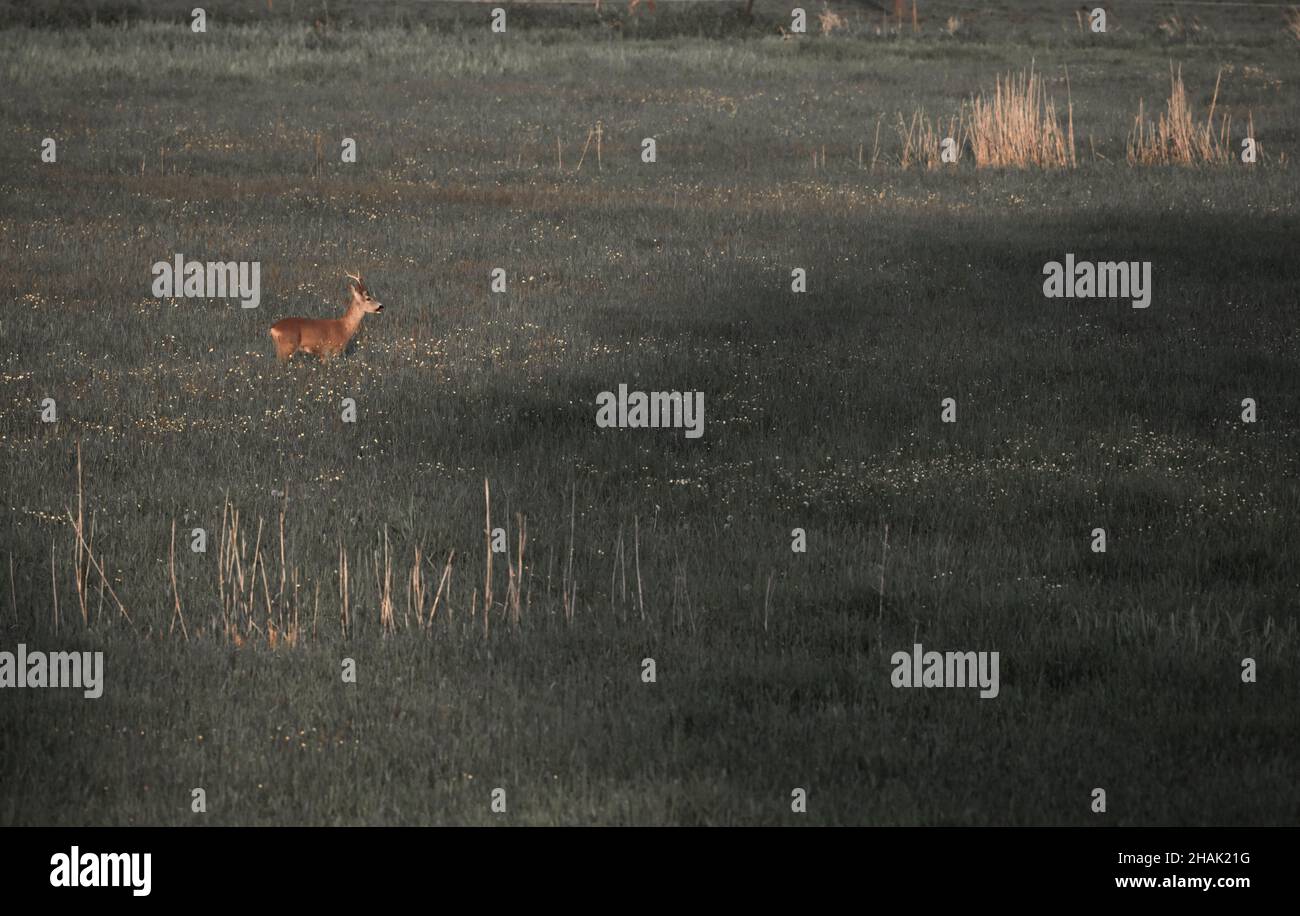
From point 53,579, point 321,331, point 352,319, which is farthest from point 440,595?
point 352,319

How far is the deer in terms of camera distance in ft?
46.3

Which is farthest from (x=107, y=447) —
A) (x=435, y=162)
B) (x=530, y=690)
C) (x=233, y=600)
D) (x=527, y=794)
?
(x=435, y=162)

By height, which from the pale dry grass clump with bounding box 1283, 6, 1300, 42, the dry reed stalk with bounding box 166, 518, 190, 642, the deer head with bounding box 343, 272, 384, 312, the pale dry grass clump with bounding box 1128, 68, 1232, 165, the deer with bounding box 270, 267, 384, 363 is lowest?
the dry reed stalk with bounding box 166, 518, 190, 642

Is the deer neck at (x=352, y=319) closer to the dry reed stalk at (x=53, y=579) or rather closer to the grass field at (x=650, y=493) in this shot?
the grass field at (x=650, y=493)

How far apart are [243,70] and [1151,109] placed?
712 inches

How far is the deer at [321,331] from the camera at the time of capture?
14.1 m

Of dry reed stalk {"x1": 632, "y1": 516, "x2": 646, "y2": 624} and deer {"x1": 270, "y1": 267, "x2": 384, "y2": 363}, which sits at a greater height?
deer {"x1": 270, "y1": 267, "x2": 384, "y2": 363}

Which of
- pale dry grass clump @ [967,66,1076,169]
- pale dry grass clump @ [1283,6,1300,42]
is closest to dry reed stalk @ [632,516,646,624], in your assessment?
pale dry grass clump @ [967,66,1076,169]

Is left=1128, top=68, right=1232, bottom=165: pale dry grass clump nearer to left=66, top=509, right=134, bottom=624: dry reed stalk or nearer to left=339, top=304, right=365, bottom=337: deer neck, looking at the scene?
left=339, top=304, right=365, bottom=337: deer neck

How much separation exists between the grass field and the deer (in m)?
0.21

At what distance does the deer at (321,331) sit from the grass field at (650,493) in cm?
21

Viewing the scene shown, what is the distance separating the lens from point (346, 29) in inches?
1668

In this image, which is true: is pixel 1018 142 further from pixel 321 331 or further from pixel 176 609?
pixel 176 609

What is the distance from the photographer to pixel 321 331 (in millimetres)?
14188
